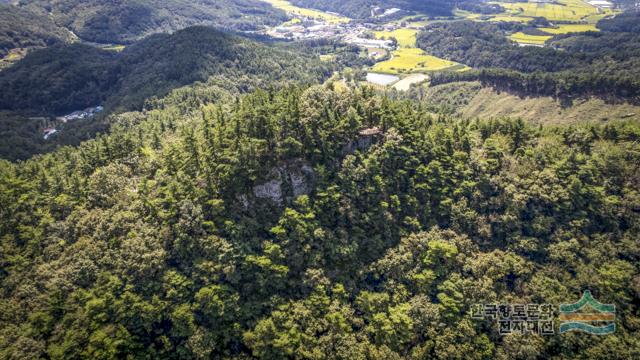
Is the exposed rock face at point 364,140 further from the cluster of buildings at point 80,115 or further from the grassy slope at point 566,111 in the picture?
the cluster of buildings at point 80,115

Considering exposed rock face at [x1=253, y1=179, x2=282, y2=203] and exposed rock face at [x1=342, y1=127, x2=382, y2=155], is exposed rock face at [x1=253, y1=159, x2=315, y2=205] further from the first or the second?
exposed rock face at [x1=342, y1=127, x2=382, y2=155]

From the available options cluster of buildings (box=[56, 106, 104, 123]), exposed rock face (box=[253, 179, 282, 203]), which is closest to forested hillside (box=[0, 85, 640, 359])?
exposed rock face (box=[253, 179, 282, 203])

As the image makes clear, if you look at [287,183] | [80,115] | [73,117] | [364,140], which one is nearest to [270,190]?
[287,183]

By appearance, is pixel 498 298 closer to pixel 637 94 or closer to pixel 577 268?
pixel 577 268

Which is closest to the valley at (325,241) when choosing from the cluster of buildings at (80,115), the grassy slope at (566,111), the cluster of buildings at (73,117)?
the grassy slope at (566,111)

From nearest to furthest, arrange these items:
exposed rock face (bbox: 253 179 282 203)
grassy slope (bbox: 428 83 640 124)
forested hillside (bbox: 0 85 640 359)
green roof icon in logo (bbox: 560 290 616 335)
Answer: forested hillside (bbox: 0 85 640 359) < green roof icon in logo (bbox: 560 290 616 335) < exposed rock face (bbox: 253 179 282 203) < grassy slope (bbox: 428 83 640 124)

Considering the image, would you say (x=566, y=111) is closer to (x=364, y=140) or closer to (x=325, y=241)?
(x=364, y=140)
